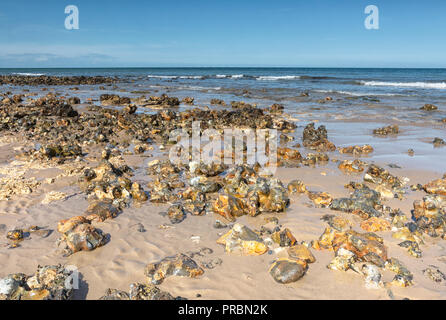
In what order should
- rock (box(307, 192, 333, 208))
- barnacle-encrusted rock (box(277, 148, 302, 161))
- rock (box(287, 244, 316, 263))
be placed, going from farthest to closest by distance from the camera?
barnacle-encrusted rock (box(277, 148, 302, 161))
rock (box(307, 192, 333, 208))
rock (box(287, 244, 316, 263))

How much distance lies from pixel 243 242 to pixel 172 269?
3.34ft

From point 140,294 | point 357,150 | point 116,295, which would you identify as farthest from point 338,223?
point 357,150

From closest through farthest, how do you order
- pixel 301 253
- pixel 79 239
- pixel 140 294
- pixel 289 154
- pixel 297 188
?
pixel 140 294 < pixel 301 253 < pixel 79 239 < pixel 297 188 < pixel 289 154

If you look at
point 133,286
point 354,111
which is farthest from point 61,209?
point 354,111

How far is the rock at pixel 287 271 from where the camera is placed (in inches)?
134

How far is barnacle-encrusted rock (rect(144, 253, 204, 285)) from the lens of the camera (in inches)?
136

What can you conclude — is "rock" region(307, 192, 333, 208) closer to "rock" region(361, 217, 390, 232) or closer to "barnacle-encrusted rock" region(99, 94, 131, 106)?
"rock" region(361, 217, 390, 232)

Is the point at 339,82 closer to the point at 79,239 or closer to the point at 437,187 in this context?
the point at 437,187

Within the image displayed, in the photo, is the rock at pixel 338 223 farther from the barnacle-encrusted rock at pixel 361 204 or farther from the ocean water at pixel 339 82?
the ocean water at pixel 339 82

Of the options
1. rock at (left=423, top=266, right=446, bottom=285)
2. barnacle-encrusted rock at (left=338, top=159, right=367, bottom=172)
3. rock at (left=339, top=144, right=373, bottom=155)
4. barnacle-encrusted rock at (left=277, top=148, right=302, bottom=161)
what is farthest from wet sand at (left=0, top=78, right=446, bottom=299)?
rock at (left=339, top=144, right=373, bottom=155)

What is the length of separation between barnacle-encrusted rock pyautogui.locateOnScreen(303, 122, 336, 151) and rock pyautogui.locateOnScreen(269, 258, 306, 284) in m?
5.99

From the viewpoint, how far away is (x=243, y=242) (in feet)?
13.1
